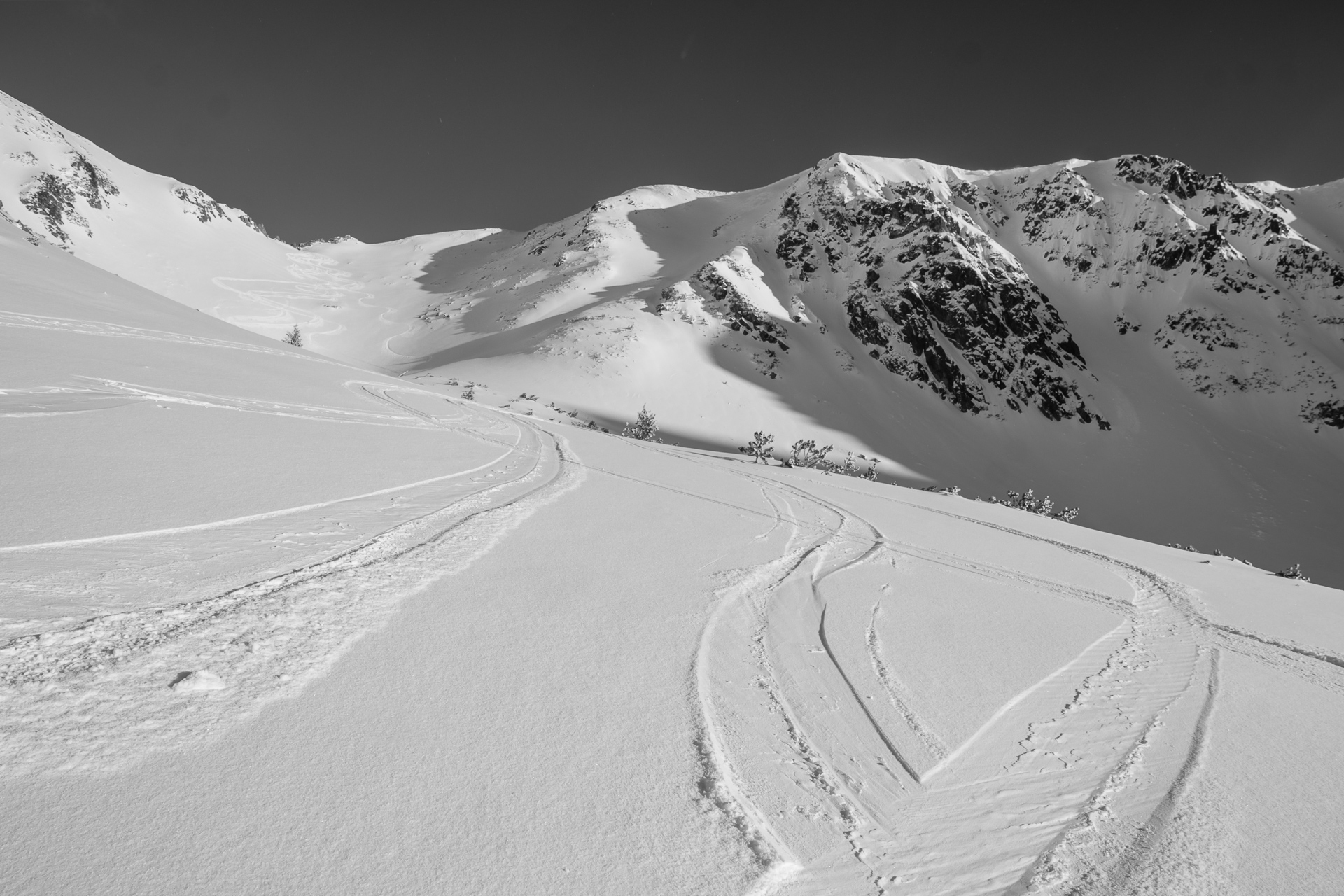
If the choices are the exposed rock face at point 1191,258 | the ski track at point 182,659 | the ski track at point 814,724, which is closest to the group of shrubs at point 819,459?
the ski track at point 814,724

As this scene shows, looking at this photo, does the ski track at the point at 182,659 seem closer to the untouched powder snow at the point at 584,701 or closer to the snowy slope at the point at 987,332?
the untouched powder snow at the point at 584,701

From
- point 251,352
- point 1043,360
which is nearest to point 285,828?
point 251,352

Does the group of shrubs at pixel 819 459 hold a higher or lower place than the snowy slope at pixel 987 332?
lower

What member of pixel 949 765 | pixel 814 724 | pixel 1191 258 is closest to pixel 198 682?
pixel 814 724

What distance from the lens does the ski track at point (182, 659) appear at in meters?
2.11

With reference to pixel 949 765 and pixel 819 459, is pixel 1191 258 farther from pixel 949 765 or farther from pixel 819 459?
pixel 949 765

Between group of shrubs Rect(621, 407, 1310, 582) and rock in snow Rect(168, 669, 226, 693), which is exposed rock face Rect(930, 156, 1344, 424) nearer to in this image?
group of shrubs Rect(621, 407, 1310, 582)

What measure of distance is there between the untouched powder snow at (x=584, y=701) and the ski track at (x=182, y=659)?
0.02 meters

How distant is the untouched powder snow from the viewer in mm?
1945

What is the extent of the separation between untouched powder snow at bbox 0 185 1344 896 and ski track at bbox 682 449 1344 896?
2 cm

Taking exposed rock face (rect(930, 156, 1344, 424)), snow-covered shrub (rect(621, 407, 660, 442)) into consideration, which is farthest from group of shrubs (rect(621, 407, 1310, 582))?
exposed rock face (rect(930, 156, 1344, 424))

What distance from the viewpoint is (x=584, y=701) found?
9.61 feet

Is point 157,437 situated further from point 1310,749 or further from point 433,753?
point 1310,749

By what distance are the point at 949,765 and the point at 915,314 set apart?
8104 cm
